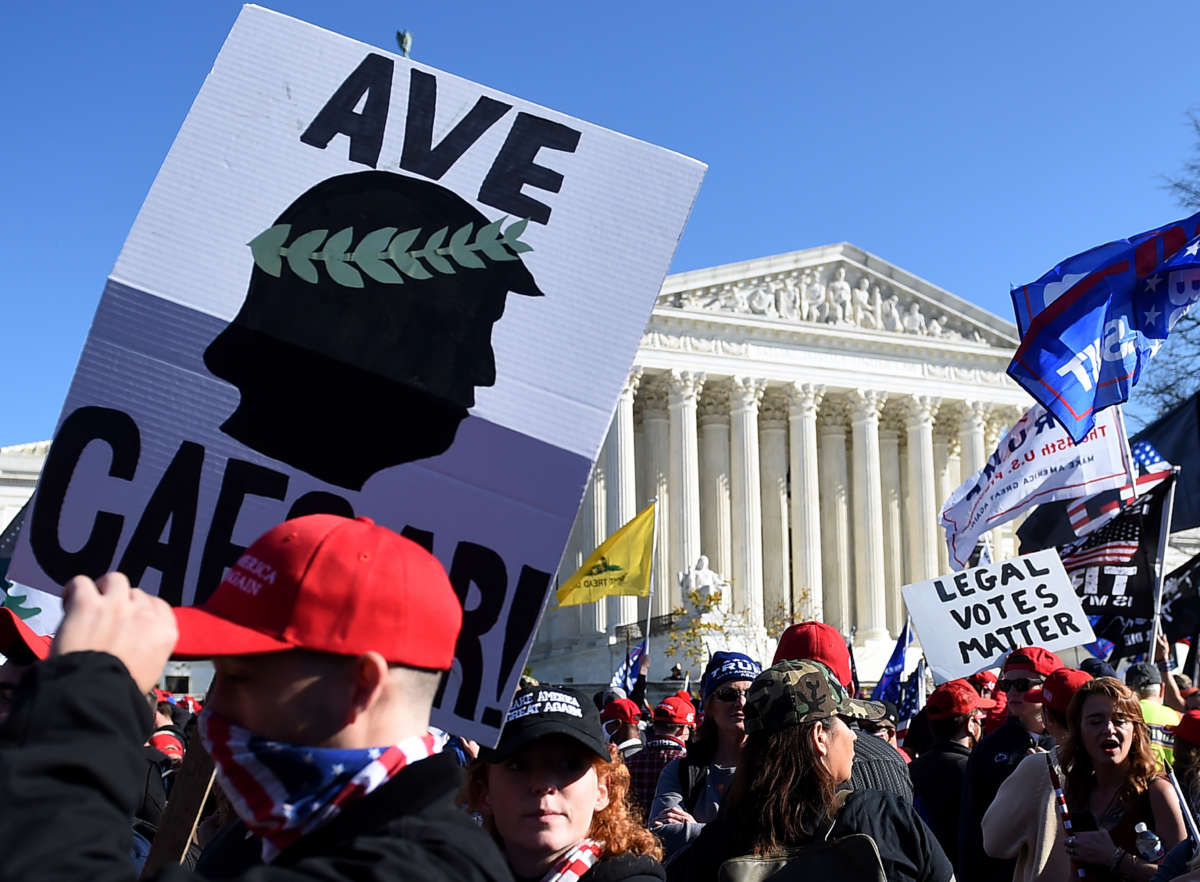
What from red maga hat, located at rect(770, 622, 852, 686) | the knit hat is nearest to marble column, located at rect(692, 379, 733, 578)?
the knit hat

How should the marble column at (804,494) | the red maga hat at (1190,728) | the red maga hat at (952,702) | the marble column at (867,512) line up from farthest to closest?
the marble column at (867,512)
the marble column at (804,494)
the red maga hat at (952,702)
the red maga hat at (1190,728)

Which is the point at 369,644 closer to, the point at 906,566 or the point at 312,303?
the point at 312,303

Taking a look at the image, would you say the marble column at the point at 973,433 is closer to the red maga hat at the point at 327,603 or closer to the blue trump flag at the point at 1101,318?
the blue trump flag at the point at 1101,318

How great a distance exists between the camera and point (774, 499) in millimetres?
47688

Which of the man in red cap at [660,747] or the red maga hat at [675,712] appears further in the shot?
the red maga hat at [675,712]

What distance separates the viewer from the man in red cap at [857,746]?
161 inches

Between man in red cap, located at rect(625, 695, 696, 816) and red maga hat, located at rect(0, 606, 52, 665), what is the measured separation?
4.17 metres

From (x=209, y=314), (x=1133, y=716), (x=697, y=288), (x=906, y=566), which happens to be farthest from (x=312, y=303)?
(x=906, y=566)

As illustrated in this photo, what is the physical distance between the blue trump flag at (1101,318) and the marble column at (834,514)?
38.1 metres

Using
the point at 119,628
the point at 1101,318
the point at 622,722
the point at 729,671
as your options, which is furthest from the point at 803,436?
the point at 119,628

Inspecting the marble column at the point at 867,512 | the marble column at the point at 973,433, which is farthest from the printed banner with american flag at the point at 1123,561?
the marble column at the point at 973,433

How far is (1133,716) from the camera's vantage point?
453 cm

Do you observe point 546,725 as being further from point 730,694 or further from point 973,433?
point 973,433

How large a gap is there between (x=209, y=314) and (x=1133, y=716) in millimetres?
3433
